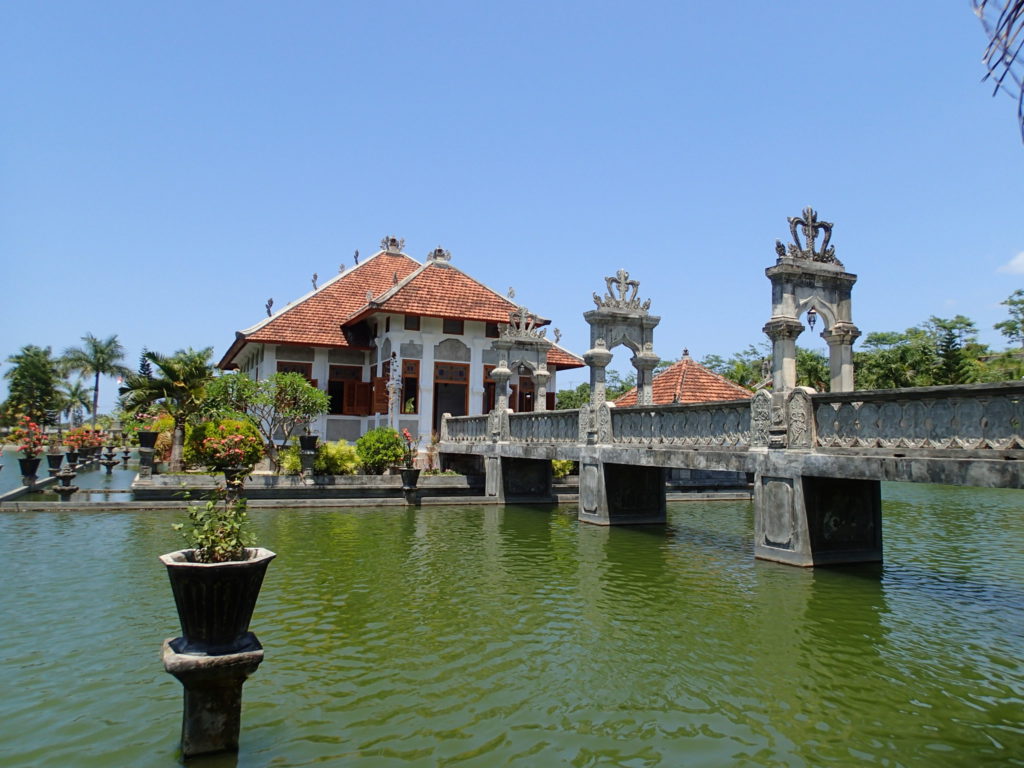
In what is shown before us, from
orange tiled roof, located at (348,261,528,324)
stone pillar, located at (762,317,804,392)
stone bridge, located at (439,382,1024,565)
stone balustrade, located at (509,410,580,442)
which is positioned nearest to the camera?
stone bridge, located at (439,382,1024,565)

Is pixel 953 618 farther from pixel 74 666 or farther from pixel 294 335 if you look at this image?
pixel 294 335

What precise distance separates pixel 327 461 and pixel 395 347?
6.06 meters

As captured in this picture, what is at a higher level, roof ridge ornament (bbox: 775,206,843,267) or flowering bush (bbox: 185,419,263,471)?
roof ridge ornament (bbox: 775,206,843,267)

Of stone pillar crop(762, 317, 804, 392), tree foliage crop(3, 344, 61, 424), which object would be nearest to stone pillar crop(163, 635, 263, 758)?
stone pillar crop(762, 317, 804, 392)

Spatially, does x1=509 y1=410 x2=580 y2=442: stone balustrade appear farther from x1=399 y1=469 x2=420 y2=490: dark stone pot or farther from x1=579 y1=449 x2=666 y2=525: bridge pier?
x1=399 y1=469 x2=420 y2=490: dark stone pot

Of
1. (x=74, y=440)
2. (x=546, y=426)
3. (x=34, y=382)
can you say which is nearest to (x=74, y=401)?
(x=34, y=382)

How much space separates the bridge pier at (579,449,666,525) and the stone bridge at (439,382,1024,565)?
0.09ft

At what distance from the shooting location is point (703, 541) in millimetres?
15094

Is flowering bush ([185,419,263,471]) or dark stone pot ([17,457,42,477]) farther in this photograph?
dark stone pot ([17,457,42,477])

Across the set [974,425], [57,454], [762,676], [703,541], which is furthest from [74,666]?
[57,454]

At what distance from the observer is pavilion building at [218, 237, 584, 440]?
88.8ft

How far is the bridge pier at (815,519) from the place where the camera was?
11523mm

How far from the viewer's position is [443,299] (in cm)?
2802

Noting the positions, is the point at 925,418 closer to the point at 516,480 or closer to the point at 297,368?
the point at 516,480
